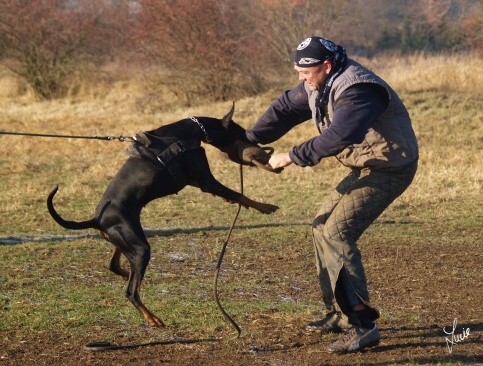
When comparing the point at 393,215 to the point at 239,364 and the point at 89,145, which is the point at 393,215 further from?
the point at 89,145

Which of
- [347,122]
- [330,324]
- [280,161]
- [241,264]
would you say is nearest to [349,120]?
[347,122]

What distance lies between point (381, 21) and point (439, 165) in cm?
4420

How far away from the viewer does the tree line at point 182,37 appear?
20.2m

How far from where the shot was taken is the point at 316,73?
185 inches

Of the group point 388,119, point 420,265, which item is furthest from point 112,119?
point 388,119

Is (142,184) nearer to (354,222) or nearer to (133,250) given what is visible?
(133,250)

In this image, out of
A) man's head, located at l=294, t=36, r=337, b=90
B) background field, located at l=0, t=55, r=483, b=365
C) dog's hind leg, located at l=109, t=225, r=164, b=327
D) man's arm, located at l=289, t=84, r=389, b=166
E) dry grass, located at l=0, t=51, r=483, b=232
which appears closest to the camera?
man's arm, located at l=289, t=84, r=389, b=166

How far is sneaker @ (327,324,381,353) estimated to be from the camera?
15.7ft

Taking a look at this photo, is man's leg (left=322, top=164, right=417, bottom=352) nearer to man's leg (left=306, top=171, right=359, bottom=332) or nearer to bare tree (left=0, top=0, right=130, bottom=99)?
man's leg (left=306, top=171, right=359, bottom=332)

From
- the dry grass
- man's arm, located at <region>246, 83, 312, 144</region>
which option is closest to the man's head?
man's arm, located at <region>246, 83, 312, 144</region>

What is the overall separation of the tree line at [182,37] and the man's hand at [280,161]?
15064 mm

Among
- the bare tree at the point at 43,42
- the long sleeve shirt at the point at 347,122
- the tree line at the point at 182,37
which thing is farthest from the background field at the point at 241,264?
the bare tree at the point at 43,42

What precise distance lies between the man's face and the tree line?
15195mm

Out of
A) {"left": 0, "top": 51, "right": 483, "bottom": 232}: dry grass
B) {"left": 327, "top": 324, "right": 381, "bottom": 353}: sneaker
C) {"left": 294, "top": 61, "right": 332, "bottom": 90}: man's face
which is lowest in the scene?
{"left": 0, "top": 51, "right": 483, "bottom": 232}: dry grass
